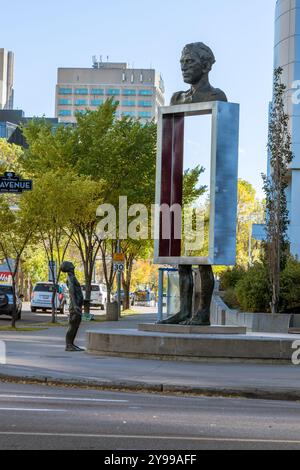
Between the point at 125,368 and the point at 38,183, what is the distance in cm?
2332

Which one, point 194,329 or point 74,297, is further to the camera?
point 74,297

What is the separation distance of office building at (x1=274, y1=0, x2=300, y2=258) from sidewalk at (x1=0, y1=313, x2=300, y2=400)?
40.4 m

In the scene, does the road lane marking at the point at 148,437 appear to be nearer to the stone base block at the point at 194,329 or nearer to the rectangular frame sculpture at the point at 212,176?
the stone base block at the point at 194,329

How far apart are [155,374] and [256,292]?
17471 mm

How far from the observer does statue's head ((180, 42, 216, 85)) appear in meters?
22.4

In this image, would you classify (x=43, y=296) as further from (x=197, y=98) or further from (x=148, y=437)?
(x=148, y=437)

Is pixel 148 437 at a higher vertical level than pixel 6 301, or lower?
lower

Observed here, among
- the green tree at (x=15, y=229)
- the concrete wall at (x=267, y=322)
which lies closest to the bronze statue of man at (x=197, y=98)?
the concrete wall at (x=267, y=322)

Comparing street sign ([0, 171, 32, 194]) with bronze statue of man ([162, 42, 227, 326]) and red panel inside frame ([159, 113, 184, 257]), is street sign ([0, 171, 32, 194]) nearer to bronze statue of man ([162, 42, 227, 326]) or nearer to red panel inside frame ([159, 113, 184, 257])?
red panel inside frame ([159, 113, 184, 257])

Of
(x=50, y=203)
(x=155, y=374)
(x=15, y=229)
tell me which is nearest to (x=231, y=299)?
(x=50, y=203)

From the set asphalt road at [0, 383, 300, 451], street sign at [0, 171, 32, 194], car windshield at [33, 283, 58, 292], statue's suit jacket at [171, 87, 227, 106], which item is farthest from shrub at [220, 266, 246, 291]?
asphalt road at [0, 383, 300, 451]

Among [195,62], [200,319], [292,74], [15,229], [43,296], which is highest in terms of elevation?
[292,74]

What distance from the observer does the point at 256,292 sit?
1344 inches
